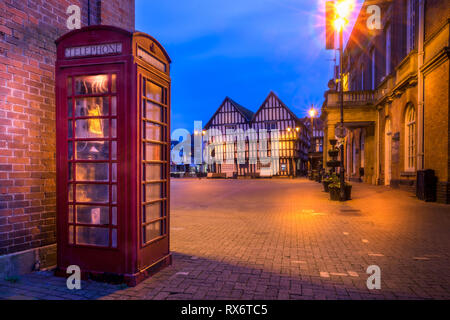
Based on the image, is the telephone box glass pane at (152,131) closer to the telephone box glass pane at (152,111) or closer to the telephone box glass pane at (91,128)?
the telephone box glass pane at (152,111)

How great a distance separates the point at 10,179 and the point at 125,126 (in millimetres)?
1701

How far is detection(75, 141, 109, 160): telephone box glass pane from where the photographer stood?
379 centimetres

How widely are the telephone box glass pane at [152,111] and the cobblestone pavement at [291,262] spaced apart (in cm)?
211

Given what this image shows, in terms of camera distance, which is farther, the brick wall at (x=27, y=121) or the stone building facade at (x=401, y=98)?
the stone building facade at (x=401, y=98)

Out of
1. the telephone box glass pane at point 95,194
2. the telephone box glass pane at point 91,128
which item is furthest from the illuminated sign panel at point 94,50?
the telephone box glass pane at point 95,194

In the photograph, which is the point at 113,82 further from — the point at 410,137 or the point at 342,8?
the point at 410,137

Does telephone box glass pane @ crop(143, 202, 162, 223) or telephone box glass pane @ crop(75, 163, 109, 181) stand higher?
telephone box glass pane @ crop(75, 163, 109, 181)

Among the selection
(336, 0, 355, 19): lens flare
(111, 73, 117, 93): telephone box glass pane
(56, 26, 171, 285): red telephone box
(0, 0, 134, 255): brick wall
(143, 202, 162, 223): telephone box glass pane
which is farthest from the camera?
(336, 0, 355, 19): lens flare

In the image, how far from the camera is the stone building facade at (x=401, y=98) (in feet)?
37.1

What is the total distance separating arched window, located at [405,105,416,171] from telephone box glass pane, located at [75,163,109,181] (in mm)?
15629

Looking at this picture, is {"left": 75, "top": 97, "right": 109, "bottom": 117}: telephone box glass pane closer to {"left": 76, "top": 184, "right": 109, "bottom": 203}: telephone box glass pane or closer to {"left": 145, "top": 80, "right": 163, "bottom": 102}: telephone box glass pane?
{"left": 145, "top": 80, "right": 163, "bottom": 102}: telephone box glass pane

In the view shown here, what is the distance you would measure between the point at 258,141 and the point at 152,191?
4999 cm

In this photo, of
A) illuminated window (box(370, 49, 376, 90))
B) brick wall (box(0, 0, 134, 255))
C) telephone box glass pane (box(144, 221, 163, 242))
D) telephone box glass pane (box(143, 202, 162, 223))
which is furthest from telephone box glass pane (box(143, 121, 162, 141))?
illuminated window (box(370, 49, 376, 90))
